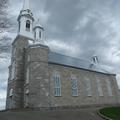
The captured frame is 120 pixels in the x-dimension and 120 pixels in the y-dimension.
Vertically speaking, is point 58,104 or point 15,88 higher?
point 15,88

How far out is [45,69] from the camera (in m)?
25.1

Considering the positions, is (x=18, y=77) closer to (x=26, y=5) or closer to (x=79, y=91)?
(x=79, y=91)

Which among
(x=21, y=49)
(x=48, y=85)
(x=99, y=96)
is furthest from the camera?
(x=99, y=96)

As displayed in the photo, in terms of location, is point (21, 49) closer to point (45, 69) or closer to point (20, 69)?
point (20, 69)

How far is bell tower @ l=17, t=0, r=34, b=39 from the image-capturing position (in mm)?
31139

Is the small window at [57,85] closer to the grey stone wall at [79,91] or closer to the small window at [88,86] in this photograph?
the grey stone wall at [79,91]

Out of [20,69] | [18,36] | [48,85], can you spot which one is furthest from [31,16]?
[48,85]

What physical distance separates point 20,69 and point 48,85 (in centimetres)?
690

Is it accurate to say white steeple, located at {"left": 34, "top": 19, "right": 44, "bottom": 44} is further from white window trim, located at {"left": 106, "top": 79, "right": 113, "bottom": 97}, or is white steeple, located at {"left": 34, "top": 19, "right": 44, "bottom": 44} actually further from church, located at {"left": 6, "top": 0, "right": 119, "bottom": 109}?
white window trim, located at {"left": 106, "top": 79, "right": 113, "bottom": 97}

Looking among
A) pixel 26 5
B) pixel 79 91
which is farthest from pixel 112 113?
pixel 26 5

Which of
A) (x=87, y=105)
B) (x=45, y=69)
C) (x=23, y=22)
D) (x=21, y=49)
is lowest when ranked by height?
(x=87, y=105)

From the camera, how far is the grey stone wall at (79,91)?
2590 centimetres

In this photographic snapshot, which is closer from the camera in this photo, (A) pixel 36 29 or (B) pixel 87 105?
(B) pixel 87 105

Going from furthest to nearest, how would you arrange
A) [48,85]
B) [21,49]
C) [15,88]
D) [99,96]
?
[99,96] → [21,49] → [15,88] → [48,85]
